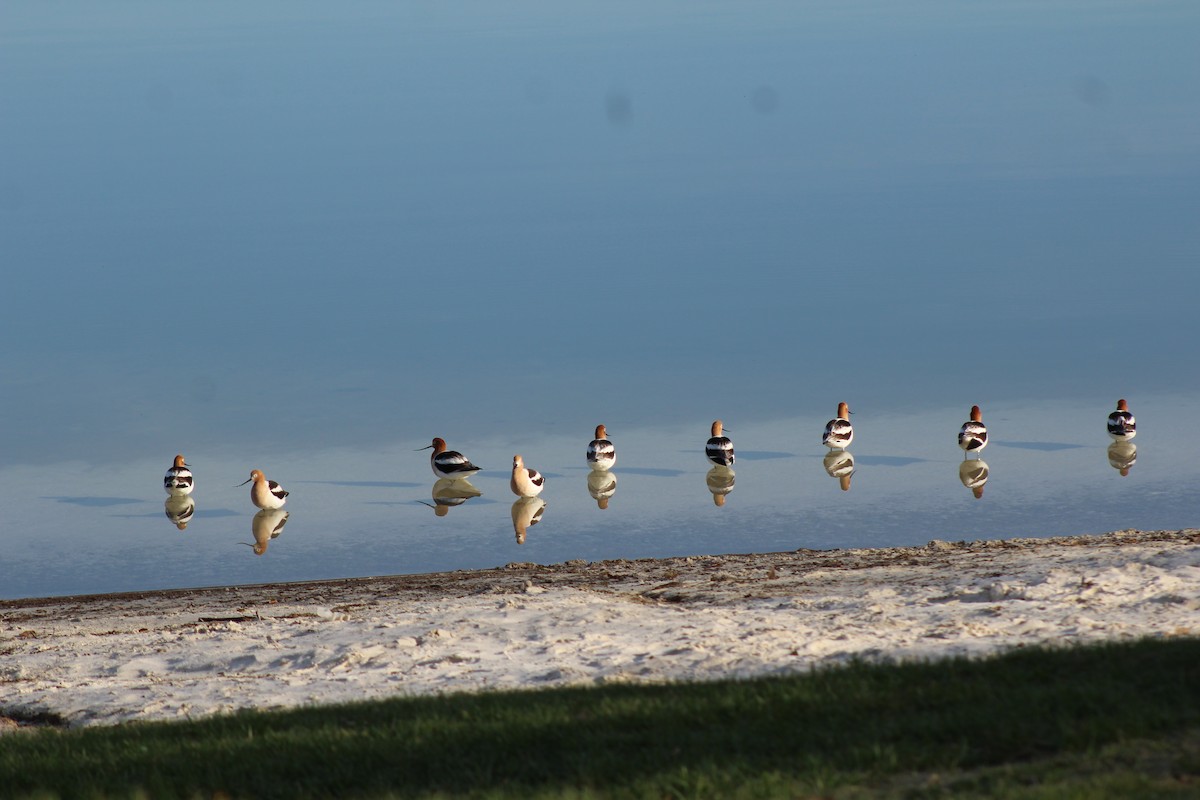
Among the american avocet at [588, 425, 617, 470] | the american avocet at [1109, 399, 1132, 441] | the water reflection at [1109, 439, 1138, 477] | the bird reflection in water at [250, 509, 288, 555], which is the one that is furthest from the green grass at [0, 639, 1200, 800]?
the american avocet at [1109, 399, 1132, 441]

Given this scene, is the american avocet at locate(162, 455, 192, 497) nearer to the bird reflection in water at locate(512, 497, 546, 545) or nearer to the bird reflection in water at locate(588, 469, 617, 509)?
the bird reflection in water at locate(512, 497, 546, 545)

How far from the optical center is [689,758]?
8.79 metres

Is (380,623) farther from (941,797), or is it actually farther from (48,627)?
(941,797)

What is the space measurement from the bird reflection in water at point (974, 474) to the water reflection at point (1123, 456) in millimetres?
2186

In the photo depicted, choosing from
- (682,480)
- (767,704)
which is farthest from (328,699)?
(682,480)

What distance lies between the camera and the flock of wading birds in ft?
85.9

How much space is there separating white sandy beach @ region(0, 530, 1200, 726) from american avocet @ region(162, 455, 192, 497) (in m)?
8.11

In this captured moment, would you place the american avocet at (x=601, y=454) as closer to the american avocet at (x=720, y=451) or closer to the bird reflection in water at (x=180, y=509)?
the american avocet at (x=720, y=451)

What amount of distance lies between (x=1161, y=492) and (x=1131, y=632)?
13.9 metres

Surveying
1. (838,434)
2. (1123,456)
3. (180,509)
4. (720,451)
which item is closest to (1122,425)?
(1123,456)

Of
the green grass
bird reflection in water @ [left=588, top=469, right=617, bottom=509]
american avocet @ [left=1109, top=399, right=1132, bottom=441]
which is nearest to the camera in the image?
the green grass

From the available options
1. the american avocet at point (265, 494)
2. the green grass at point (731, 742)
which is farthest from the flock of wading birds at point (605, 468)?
the green grass at point (731, 742)

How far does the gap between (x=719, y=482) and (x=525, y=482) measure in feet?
11.0

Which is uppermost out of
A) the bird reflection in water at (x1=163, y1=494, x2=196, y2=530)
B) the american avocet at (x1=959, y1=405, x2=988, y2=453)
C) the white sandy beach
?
the american avocet at (x1=959, y1=405, x2=988, y2=453)
